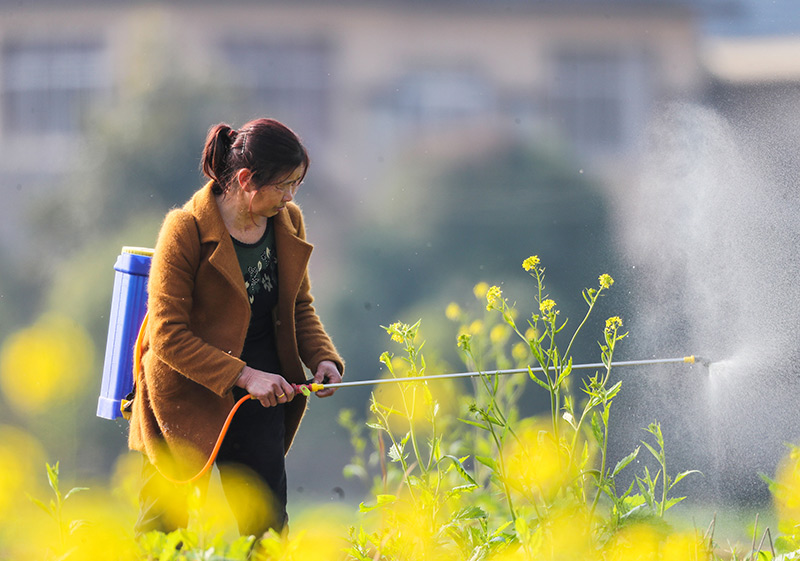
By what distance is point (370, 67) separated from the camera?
295cm

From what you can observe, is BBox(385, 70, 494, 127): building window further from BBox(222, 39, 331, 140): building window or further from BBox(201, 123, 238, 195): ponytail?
BBox(201, 123, 238, 195): ponytail

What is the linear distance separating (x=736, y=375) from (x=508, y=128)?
1.05 meters

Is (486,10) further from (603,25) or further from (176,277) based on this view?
(176,277)

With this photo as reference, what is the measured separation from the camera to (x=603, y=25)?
2.83 m

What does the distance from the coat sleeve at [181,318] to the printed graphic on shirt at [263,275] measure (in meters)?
0.13

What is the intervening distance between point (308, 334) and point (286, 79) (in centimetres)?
126

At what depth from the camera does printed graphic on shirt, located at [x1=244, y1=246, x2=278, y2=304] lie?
1.92 m

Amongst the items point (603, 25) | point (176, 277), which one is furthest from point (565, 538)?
point (603, 25)

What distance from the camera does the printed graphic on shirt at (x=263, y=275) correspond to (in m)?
1.92

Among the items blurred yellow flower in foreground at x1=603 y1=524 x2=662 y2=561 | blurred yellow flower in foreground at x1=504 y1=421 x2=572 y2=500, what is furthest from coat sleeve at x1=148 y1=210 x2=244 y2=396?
blurred yellow flower in foreground at x1=603 y1=524 x2=662 y2=561

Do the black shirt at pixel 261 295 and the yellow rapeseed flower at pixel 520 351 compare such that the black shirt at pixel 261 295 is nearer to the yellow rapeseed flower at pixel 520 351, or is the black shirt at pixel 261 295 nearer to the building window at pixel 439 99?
the yellow rapeseed flower at pixel 520 351

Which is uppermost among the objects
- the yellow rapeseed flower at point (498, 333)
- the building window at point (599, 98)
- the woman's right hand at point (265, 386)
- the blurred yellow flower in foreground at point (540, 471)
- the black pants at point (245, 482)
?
the building window at point (599, 98)

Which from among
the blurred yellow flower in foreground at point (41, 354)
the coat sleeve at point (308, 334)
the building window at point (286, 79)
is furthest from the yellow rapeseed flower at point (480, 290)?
the blurred yellow flower in foreground at point (41, 354)

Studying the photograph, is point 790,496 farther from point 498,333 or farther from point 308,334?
point 308,334
